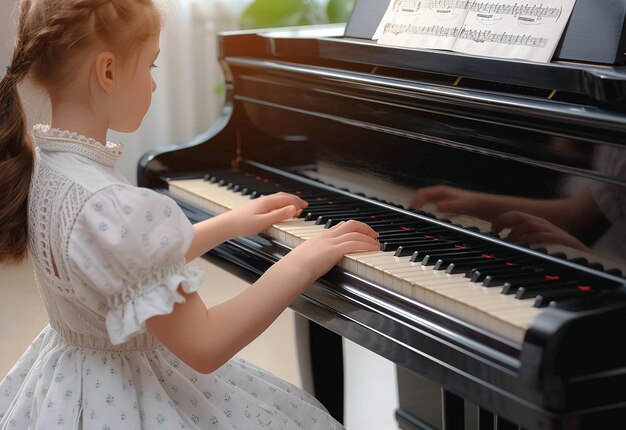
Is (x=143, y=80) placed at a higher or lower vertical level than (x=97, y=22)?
lower

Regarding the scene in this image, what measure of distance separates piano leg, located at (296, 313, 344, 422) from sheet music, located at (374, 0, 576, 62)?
854mm

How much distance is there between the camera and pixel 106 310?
1.46 meters

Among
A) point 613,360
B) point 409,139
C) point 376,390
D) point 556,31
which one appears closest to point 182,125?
point 376,390

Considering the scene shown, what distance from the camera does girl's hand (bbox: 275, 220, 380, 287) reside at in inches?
62.9

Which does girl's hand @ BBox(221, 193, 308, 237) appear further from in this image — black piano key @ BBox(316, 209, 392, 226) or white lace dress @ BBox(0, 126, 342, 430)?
white lace dress @ BBox(0, 126, 342, 430)

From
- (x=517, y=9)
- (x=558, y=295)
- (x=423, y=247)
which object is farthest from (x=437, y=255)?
(x=517, y=9)

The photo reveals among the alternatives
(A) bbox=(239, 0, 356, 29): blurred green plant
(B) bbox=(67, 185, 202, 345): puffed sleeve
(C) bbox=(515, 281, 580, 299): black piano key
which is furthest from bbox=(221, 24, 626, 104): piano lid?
(A) bbox=(239, 0, 356, 29): blurred green plant

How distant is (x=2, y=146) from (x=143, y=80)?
0.26m

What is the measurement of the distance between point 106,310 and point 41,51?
0.41 m

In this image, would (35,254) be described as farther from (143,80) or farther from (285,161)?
(285,161)

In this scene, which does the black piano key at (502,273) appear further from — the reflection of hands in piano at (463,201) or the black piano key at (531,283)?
the reflection of hands in piano at (463,201)

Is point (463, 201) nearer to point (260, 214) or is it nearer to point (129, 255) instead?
point (260, 214)

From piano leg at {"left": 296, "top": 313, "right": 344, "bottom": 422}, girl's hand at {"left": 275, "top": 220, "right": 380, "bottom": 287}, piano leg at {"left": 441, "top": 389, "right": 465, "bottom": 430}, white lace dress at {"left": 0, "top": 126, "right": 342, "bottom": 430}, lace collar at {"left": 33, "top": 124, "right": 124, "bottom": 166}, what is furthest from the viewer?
piano leg at {"left": 296, "top": 313, "right": 344, "bottom": 422}

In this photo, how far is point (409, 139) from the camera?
194 centimetres
